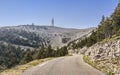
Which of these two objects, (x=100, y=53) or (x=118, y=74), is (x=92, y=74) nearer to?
(x=118, y=74)

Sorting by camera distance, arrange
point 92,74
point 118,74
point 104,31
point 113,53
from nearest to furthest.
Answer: point 118,74
point 92,74
point 113,53
point 104,31

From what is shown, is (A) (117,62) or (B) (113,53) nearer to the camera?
(A) (117,62)

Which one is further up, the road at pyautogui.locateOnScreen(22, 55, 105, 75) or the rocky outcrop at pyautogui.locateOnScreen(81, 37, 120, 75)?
the rocky outcrop at pyautogui.locateOnScreen(81, 37, 120, 75)

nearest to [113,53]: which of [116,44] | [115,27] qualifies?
[116,44]

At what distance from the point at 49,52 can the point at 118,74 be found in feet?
283

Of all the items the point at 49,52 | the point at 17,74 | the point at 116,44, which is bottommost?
the point at 49,52

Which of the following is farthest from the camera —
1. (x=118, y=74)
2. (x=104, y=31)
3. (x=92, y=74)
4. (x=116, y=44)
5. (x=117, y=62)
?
(x=104, y=31)

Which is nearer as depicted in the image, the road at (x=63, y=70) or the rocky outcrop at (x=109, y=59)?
the road at (x=63, y=70)

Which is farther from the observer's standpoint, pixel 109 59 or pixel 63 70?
pixel 109 59

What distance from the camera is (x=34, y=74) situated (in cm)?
2297

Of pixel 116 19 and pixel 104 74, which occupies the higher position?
pixel 116 19

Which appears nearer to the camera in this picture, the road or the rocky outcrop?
the road

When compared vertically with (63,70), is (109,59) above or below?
above

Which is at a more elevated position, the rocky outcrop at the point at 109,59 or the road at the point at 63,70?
the rocky outcrop at the point at 109,59
